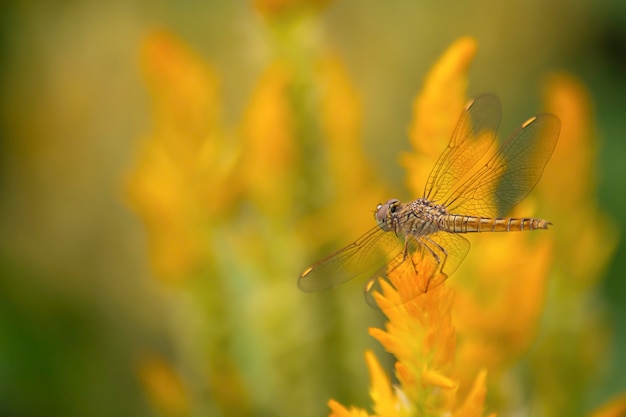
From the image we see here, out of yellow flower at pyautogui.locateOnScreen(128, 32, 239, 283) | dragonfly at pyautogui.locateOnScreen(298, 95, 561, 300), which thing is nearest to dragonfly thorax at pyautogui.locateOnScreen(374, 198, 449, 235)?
dragonfly at pyautogui.locateOnScreen(298, 95, 561, 300)

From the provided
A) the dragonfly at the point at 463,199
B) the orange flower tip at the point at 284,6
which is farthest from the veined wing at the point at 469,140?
the orange flower tip at the point at 284,6

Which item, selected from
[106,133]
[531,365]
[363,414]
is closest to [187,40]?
[106,133]

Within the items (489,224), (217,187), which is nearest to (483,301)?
(489,224)

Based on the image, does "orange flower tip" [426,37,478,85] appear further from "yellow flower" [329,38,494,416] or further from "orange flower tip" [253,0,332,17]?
"orange flower tip" [253,0,332,17]

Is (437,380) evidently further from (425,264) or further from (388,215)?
(388,215)

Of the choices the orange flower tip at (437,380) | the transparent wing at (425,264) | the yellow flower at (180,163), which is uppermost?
the yellow flower at (180,163)

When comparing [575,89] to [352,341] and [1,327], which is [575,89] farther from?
[1,327]

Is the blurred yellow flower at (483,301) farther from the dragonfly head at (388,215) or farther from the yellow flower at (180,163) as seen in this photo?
the yellow flower at (180,163)

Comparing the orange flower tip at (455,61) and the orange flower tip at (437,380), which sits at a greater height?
the orange flower tip at (455,61)
